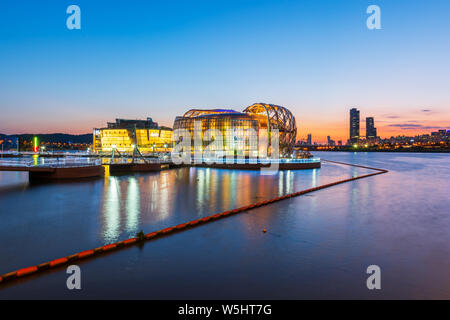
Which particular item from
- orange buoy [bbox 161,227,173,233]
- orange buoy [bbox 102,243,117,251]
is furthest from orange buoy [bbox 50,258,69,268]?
orange buoy [bbox 161,227,173,233]

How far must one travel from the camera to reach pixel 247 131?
68.1 metres

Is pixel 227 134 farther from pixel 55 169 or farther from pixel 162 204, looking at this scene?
pixel 162 204

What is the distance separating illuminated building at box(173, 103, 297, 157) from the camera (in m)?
63.6

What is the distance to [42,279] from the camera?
7.83 meters

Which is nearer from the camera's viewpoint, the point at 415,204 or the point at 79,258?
the point at 79,258

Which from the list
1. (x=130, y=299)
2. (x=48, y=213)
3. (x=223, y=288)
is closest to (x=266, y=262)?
(x=223, y=288)

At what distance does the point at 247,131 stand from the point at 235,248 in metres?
58.6

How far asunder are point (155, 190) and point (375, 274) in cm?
1977

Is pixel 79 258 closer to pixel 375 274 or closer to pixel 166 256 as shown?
pixel 166 256

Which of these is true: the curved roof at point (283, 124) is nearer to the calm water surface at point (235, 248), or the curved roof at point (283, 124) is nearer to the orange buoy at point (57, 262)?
the calm water surface at point (235, 248)

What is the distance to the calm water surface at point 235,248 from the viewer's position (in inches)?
298

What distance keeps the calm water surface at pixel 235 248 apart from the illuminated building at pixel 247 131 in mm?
44456

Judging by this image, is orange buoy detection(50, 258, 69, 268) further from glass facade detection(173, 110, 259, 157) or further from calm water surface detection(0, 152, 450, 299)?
glass facade detection(173, 110, 259, 157)

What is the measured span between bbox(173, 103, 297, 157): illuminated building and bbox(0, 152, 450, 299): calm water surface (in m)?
44.5
